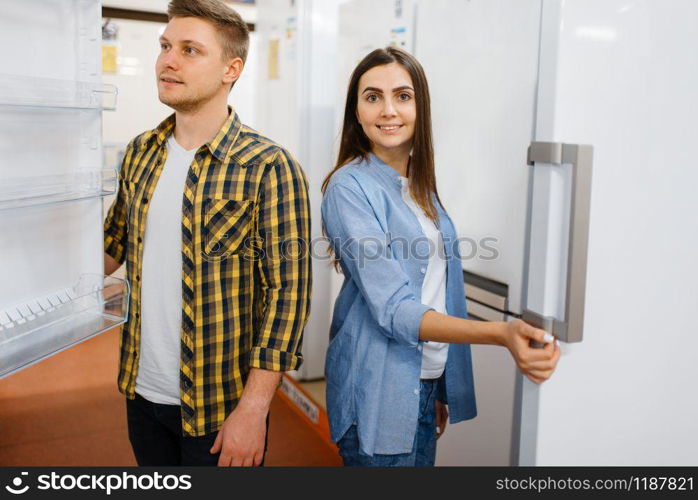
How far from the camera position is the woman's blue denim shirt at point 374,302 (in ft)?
4.23

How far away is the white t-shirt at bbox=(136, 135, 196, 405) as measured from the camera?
55.4 inches

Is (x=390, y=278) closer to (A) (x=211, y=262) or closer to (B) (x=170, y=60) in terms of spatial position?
(A) (x=211, y=262)

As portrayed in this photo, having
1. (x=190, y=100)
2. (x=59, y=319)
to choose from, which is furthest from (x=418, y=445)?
(x=190, y=100)

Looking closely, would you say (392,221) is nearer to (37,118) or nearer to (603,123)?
(603,123)

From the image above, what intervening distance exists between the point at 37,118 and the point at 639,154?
112 cm

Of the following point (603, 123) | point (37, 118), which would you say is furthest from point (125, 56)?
point (603, 123)

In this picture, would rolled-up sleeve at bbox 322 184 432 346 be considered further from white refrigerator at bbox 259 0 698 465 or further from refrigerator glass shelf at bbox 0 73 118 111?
refrigerator glass shelf at bbox 0 73 118 111

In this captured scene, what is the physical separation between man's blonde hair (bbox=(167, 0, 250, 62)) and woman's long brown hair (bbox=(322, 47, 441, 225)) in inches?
10.9

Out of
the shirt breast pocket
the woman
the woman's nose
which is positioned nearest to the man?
the shirt breast pocket

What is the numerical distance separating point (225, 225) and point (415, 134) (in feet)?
1.58

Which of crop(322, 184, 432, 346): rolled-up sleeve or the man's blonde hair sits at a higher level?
the man's blonde hair

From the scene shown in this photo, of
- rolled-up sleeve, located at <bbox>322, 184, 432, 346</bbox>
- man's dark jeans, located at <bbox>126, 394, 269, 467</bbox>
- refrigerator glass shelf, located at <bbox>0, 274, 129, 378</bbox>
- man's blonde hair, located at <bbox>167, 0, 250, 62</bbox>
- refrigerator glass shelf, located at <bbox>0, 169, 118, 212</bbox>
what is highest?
man's blonde hair, located at <bbox>167, 0, 250, 62</bbox>

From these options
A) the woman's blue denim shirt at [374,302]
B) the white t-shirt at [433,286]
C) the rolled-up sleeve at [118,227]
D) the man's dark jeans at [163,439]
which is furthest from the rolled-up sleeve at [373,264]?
the rolled-up sleeve at [118,227]

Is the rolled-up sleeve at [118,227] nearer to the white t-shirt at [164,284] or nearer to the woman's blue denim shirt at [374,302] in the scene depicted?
the white t-shirt at [164,284]
